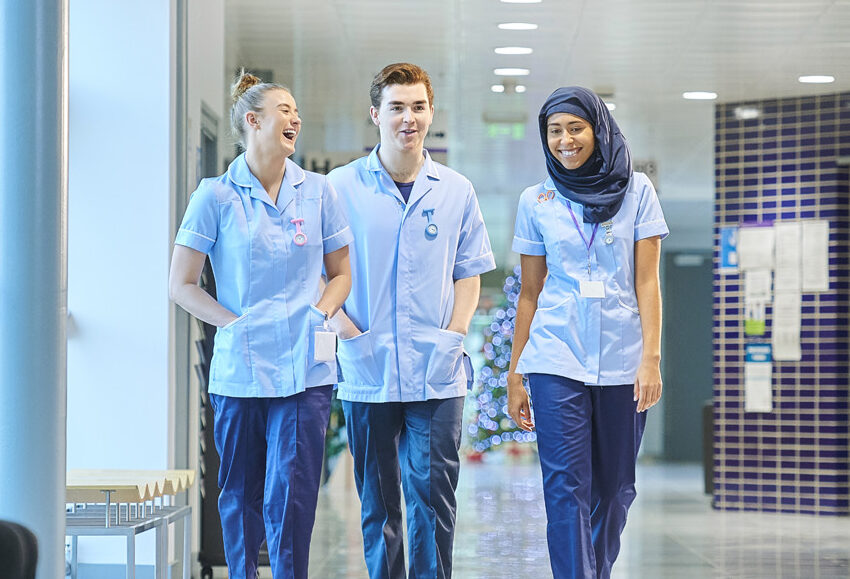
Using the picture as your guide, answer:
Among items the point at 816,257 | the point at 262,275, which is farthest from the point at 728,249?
the point at 262,275

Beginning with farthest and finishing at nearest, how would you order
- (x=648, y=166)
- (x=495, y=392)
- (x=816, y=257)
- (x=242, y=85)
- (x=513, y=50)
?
(x=495, y=392), (x=648, y=166), (x=816, y=257), (x=513, y=50), (x=242, y=85)

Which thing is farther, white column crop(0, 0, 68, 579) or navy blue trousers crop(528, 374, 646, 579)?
navy blue trousers crop(528, 374, 646, 579)

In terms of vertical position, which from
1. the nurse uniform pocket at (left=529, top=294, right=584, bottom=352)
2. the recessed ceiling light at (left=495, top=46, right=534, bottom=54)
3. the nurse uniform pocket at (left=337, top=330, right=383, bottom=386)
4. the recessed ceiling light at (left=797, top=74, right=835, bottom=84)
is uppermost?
the recessed ceiling light at (left=495, top=46, right=534, bottom=54)

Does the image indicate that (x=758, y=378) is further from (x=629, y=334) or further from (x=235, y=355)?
(x=235, y=355)

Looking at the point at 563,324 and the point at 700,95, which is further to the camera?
the point at 700,95

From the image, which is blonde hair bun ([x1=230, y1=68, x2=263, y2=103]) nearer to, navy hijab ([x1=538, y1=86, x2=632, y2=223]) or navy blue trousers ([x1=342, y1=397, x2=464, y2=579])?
navy hijab ([x1=538, y1=86, x2=632, y2=223])

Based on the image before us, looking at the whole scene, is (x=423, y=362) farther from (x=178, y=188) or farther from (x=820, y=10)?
(x=820, y=10)

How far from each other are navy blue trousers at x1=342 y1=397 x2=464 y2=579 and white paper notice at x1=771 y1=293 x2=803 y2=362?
6.13m

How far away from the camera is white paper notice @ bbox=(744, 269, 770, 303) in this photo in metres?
8.86

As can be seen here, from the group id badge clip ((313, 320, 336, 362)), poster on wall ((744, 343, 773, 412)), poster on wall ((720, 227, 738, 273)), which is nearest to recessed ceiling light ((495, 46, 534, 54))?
poster on wall ((720, 227, 738, 273))

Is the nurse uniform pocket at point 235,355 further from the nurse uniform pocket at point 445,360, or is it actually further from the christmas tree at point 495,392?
the christmas tree at point 495,392

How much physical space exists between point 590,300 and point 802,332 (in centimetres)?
605

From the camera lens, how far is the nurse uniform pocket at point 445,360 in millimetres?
3123

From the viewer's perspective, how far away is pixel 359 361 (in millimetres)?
3166
